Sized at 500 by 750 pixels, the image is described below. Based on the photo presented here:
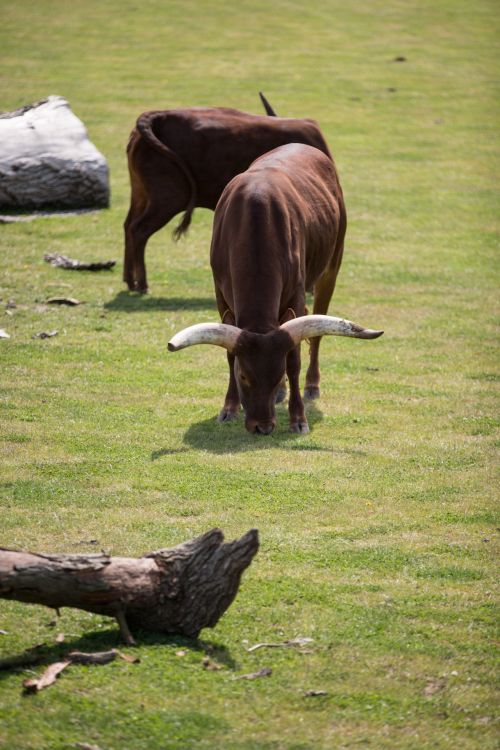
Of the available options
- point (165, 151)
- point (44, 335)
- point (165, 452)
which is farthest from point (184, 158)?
point (165, 452)

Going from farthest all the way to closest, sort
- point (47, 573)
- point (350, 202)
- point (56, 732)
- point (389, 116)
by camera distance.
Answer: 1. point (389, 116)
2. point (350, 202)
3. point (47, 573)
4. point (56, 732)

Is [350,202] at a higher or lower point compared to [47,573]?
lower

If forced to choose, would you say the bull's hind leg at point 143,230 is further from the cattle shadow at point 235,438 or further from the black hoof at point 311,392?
the cattle shadow at point 235,438

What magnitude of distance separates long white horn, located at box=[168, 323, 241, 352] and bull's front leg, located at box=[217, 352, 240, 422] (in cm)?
78

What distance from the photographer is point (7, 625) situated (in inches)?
212

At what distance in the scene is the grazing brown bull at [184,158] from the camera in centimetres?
1284

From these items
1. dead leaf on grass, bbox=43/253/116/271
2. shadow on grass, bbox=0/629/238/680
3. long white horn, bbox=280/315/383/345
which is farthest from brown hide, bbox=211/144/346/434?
dead leaf on grass, bbox=43/253/116/271

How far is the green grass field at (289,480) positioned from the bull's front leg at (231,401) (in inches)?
6.2

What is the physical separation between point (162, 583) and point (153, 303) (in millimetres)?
7825

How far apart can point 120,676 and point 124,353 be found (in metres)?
6.02

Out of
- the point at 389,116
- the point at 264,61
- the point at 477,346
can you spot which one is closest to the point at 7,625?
the point at 477,346

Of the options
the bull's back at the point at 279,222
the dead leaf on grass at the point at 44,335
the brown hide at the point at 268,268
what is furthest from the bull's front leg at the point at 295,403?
the dead leaf on grass at the point at 44,335

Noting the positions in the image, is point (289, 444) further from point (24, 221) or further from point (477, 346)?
point (24, 221)

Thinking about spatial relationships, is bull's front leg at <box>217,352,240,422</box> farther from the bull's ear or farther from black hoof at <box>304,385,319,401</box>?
black hoof at <box>304,385,319,401</box>
